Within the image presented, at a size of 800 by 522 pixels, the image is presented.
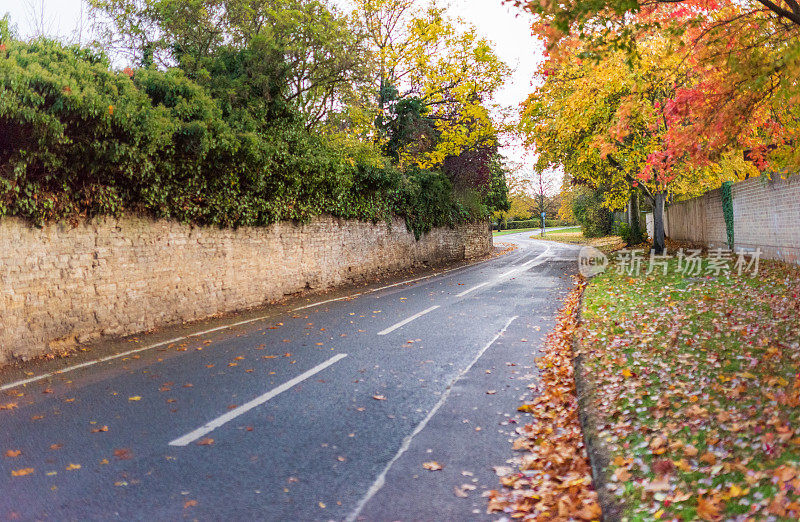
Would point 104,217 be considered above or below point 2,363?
above

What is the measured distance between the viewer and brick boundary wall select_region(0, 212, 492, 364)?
779cm

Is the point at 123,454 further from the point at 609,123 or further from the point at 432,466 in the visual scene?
the point at 609,123

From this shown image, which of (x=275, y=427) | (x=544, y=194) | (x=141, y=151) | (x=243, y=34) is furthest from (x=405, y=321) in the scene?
(x=544, y=194)

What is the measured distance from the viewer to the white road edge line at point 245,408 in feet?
15.3

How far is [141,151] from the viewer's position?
29.8 feet

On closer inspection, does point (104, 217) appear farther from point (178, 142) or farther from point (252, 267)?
point (252, 267)

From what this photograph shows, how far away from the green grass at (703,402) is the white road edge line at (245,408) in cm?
334

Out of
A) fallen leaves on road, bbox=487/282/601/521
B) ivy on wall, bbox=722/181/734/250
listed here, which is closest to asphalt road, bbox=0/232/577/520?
fallen leaves on road, bbox=487/282/601/521

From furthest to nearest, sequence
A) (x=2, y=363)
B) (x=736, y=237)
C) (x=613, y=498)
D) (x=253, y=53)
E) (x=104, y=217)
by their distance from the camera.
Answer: (x=736, y=237) < (x=253, y=53) < (x=104, y=217) < (x=2, y=363) < (x=613, y=498)

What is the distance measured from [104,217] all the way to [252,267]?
4.16 m

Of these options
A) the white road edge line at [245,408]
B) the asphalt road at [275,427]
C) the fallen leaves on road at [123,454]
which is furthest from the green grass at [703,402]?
the fallen leaves on road at [123,454]

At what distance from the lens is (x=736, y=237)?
1670 cm

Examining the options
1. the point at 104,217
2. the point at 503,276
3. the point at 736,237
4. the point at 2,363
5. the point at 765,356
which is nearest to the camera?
the point at 765,356

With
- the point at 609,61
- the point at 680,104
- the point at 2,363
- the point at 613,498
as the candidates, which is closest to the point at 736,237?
the point at 609,61
